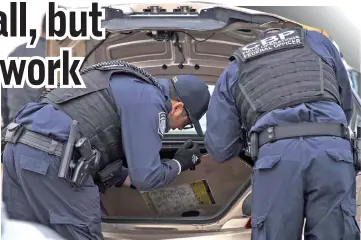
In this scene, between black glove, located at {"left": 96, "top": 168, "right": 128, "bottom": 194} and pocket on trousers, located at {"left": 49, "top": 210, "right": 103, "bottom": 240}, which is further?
black glove, located at {"left": 96, "top": 168, "right": 128, "bottom": 194}

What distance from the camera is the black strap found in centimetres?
226

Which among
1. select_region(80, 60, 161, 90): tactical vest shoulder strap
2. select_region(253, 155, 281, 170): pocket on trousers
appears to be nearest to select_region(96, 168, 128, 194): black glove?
select_region(80, 60, 161, 90): tactical vest shoulder strap

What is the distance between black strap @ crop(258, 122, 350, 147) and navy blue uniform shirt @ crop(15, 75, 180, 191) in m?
0.45

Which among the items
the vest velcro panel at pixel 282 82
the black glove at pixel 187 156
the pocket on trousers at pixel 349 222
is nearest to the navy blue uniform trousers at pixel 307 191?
the pocket on trousers at pixel 349 222

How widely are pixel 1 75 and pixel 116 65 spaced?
1.85ft

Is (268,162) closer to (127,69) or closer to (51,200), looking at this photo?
(127,69)

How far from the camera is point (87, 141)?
2.38 m

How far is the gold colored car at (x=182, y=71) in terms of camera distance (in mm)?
2688

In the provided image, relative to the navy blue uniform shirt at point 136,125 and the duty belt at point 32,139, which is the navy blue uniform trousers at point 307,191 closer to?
the navy blue uniform shirt at point 136,125

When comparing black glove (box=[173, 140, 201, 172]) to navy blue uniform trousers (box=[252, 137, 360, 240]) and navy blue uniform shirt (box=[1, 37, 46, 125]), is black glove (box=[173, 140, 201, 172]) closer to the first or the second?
navy blue uniform trousers (box=[252, 137, 360, 240])

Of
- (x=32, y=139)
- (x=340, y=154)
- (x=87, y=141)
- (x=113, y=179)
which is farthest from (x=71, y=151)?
(x=340, y=154)

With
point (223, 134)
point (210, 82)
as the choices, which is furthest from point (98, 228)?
point (210, 82)

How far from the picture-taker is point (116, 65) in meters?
2.55

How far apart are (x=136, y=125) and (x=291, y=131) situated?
0.61 metres
